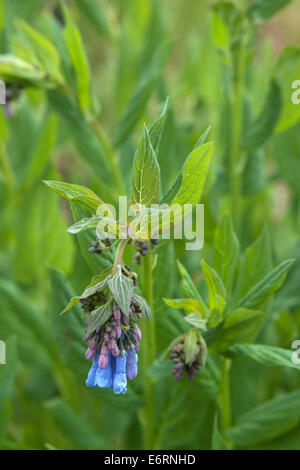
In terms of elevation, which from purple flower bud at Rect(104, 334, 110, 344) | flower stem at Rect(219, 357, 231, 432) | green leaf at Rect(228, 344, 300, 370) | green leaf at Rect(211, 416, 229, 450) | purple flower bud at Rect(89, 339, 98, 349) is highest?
purple flower bud at Rect(104, 334, 110, 344)

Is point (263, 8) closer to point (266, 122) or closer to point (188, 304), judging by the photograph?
point (266, 122)

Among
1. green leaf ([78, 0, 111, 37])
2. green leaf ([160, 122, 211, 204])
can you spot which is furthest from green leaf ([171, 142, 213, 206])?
green leaf ([78, 0, 111, 37])

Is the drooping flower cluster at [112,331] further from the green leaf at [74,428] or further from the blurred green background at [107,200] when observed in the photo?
the green leaf at [74,428]

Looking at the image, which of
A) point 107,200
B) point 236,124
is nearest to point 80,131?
point 236,124

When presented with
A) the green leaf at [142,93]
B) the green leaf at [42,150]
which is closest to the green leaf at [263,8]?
the green leaf at [142,93]

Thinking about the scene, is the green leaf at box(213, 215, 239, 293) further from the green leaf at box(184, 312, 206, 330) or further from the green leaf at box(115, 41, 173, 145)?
the green leaf at box(115, 41, 173, 145)
